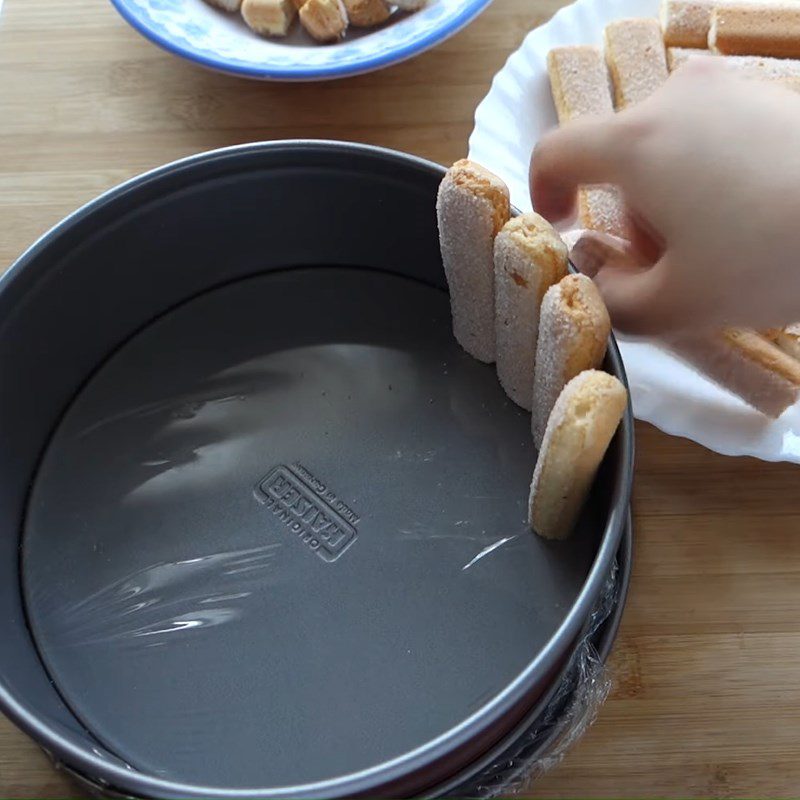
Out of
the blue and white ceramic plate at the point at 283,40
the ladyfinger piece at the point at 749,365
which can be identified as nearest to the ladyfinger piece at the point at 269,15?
the blue and white ceramic plate at the point at 283,40

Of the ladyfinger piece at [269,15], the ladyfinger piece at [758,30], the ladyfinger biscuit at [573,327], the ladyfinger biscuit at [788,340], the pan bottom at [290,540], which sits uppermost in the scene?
the ladyfinger piece at [269,15]

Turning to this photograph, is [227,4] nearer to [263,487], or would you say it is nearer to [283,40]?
[283,40]

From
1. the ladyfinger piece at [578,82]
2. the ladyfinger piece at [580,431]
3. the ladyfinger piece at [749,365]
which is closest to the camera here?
the ladyfinger piece at [580,431]

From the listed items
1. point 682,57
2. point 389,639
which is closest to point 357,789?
point 389,639

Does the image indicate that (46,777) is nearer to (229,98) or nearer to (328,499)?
(328,499)

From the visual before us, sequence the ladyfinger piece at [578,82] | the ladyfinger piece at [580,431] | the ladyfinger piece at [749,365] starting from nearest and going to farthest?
the ladyfinger piece at [580,431], the ladyfinger piece at [749,365], the ladyfinger piece at [578,82]

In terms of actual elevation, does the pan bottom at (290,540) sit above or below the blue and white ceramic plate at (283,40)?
below

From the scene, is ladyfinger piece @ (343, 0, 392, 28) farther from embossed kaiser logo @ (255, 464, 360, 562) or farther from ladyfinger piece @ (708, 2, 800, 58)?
embossed kaiser logo @ (255, 464, 360, 562)

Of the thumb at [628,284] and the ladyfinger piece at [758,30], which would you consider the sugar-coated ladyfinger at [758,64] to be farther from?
the thumb at [628,284]
